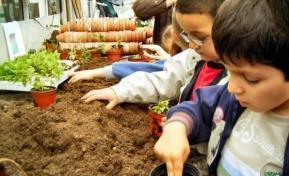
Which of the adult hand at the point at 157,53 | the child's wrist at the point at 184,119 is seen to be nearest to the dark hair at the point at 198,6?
the child's wrist at the point at 184,119

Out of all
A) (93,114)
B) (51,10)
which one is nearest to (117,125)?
(93,114)

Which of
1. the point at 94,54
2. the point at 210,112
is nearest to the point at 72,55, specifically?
the point at 94,54

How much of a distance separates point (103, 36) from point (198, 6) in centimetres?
203

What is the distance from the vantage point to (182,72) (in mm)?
1521

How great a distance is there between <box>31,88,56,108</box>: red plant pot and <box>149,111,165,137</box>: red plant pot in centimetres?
54

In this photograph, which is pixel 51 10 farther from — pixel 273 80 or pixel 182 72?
pixel 273 80

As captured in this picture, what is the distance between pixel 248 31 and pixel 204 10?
402 mm

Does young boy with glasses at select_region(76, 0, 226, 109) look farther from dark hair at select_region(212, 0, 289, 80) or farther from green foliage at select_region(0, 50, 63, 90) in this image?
dark hair at select_region(212, 0, 289, 80)

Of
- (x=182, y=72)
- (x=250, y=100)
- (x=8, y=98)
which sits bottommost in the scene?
(x=8, y=98)

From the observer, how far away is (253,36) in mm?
671

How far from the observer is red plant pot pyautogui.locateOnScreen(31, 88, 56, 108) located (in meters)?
1.61

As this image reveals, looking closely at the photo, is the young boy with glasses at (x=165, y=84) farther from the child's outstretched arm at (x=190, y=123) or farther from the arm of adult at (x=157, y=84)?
the child's outstretched arm at (x=190, y=123)

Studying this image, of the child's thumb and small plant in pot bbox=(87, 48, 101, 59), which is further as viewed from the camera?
small plant in pot bbox=(87, 48, 101, 59)

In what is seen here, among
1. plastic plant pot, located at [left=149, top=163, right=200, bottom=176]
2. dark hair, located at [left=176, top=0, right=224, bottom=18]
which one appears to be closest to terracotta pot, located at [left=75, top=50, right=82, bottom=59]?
dark hair, located at [left=176, top=0, right=224, bottom=18]
